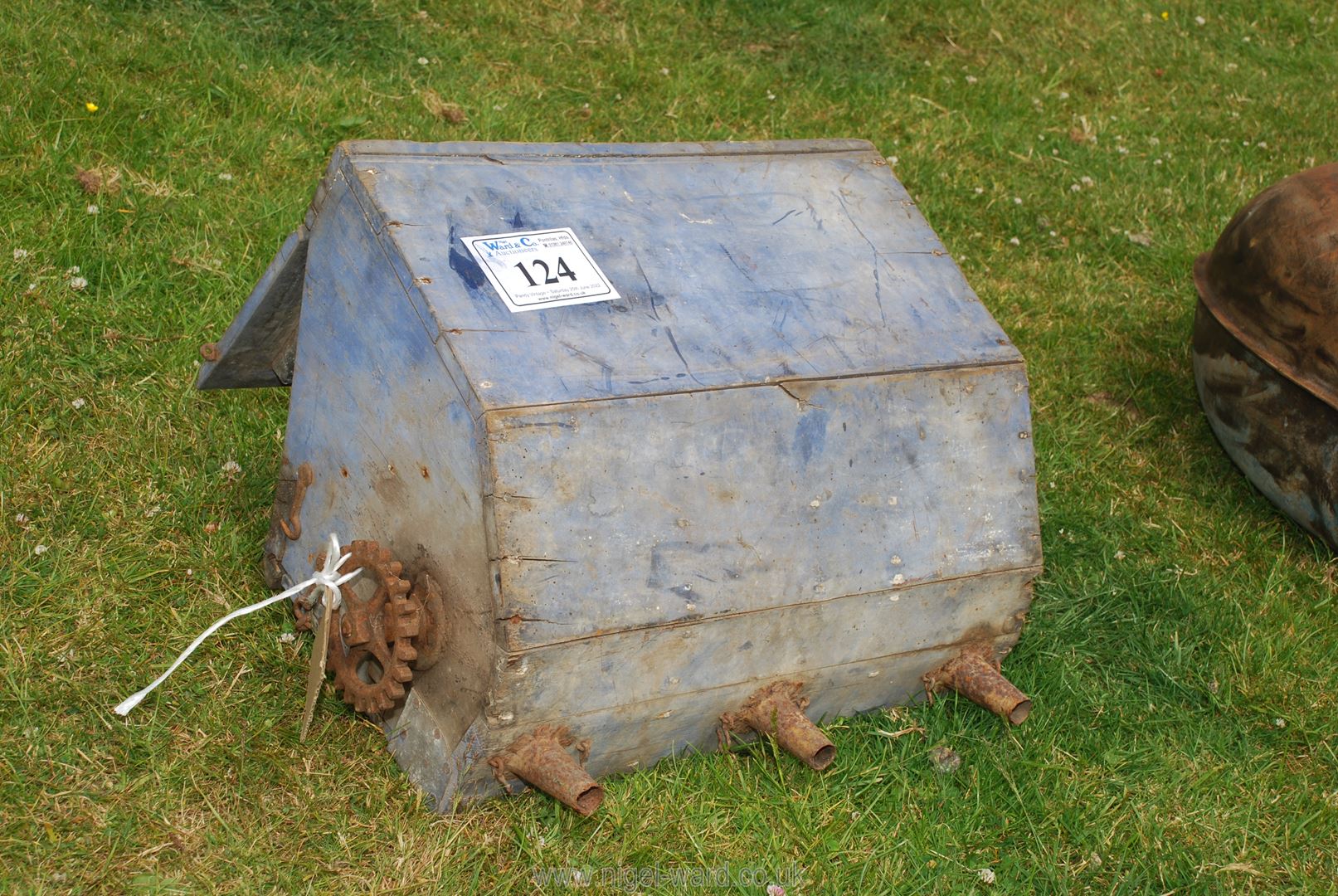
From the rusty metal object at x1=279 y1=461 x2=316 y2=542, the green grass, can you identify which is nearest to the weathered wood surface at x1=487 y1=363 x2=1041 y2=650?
the green grass

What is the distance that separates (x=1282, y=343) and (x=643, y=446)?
6.84 ft

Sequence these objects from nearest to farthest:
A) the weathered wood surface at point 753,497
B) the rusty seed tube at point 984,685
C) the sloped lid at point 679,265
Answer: the weathered wood surface at point 753,497 → the sloped lid at point 679,265 → the rusty seed tube at point 984,685

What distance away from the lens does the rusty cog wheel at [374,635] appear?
249 cm

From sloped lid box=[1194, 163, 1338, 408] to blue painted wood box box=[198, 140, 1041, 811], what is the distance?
1.14 m

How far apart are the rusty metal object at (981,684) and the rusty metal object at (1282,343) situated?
4.13 feet

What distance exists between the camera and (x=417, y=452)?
8.17ft

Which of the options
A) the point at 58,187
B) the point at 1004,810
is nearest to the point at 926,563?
the point at 1004,810

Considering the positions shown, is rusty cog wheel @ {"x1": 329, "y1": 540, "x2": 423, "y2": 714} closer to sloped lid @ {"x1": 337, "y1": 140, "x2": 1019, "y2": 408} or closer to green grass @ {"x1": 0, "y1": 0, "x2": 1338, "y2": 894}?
green grass @ {"x1": 0, "y1": 0, "x2": 1338, "y2": 894}

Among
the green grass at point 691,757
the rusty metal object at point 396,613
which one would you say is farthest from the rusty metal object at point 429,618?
the green grass at point 691,757

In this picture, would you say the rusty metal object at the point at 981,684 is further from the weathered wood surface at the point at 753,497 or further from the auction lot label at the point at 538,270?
the auction lot label at the point at 538,270

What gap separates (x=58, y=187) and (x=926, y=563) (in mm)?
2885

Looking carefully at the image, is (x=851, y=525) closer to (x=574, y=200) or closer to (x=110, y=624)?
(x=574, y=200)

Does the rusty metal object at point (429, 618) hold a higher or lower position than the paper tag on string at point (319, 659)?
higher

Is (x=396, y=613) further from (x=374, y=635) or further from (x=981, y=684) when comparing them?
(x=981, y=684)
